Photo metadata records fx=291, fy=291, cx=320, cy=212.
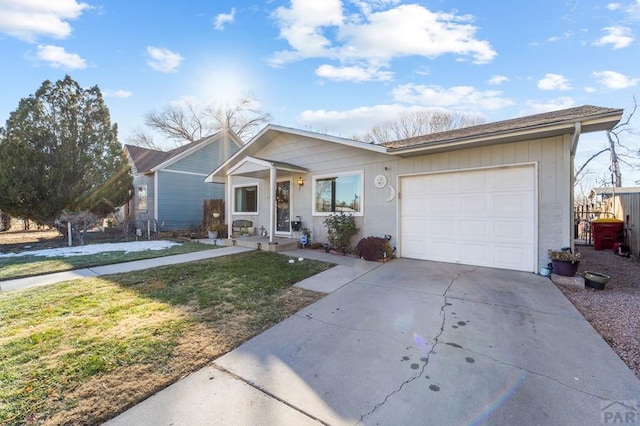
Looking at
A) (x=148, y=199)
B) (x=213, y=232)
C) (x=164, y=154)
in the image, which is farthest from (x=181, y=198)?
(x=213, y=232)

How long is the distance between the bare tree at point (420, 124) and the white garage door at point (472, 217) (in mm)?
15023

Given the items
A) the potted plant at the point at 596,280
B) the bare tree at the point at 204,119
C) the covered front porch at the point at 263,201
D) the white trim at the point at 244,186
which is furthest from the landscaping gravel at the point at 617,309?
the bare tree at the point at 204,119

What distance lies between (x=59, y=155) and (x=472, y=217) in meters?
13.6

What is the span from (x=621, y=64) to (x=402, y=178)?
10864mm

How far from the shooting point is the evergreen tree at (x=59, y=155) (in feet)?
32.0

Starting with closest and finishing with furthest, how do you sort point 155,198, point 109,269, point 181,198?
point 109,269 < point 155,198 < point 181,198

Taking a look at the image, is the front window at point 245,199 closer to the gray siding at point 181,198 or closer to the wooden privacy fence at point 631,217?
the gray siding at point 181,198

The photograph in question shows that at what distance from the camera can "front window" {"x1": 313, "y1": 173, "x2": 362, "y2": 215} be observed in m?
8.26

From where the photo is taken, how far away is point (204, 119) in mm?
27875

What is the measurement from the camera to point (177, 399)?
215 cm

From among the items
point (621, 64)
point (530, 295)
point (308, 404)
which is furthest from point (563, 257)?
point (621, 64)

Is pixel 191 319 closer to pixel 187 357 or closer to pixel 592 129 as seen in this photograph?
pixel 187 357

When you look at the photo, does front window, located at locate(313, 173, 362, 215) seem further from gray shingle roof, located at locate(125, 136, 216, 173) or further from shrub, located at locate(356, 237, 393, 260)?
gray shingle roof, located at locate(125, 136, 216, 173)

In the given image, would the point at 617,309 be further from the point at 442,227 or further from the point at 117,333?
the point at 117,333
